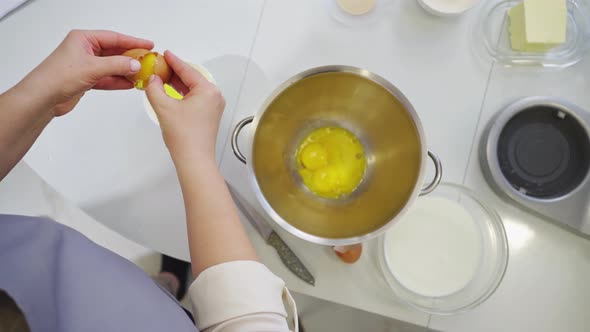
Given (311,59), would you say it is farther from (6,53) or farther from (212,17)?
(6,53)

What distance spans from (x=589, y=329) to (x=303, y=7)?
0.80 metres

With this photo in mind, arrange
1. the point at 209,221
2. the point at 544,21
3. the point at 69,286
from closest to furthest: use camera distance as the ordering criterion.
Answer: the point at 69,286, the point at 209,221, the point at 544,21

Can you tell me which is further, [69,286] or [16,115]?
[16,115]

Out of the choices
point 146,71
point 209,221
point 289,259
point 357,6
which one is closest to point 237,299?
point 209,221

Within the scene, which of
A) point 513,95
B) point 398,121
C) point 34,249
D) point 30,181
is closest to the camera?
point 34,249

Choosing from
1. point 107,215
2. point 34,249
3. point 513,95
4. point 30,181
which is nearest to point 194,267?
point 34,249

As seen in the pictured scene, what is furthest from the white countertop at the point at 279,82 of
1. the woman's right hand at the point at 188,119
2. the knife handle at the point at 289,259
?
the woman's right hand at the point at 188,119

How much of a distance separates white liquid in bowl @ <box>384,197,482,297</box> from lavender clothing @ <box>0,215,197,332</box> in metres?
0.40

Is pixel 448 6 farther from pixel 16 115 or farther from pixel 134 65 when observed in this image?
pixel 16 115

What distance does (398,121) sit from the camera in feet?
2.01

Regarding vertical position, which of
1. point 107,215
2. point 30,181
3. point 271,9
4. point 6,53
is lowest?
point 30,181

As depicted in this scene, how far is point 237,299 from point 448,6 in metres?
0.63

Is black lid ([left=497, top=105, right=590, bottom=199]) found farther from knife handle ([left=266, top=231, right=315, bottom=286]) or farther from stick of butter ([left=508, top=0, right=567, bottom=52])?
knife handle ([left=266, top=231, right=315, bottom=286])

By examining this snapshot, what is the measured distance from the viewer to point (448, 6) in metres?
0.71
